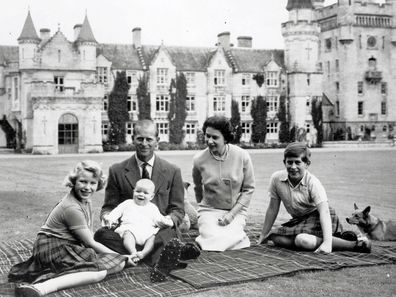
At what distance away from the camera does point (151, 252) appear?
7195 mm

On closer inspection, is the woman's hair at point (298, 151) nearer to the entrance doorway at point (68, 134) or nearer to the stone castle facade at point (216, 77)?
the stone castle facade at point (216, 77)

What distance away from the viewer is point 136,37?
185ft

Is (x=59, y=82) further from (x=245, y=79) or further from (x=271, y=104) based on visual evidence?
(x=271, y=104)

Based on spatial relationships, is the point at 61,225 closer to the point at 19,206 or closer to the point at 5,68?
the point at 19,206

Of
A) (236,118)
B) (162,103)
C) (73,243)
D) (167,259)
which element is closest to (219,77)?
(236,118)

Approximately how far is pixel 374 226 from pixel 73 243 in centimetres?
524

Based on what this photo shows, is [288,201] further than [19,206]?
No

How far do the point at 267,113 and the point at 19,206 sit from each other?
46.4 metres

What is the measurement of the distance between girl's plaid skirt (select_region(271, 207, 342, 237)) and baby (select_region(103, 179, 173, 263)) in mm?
1842

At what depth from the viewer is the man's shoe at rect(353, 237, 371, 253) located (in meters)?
7.95

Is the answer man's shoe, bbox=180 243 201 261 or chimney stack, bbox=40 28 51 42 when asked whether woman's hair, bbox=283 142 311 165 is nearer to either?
man's shoe, bbox=180 243 201 261

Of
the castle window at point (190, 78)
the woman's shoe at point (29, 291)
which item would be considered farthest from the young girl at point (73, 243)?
the castle window at point (190, 78)

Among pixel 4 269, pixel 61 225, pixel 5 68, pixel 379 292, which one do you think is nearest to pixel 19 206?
pixel 4 269

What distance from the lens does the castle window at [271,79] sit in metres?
59.0
